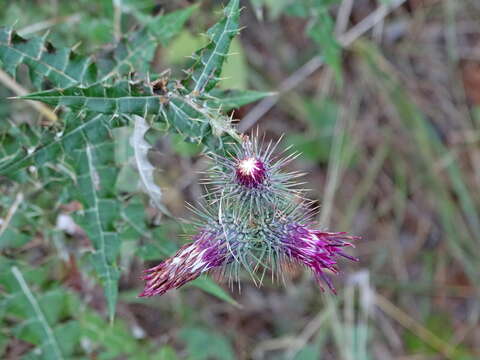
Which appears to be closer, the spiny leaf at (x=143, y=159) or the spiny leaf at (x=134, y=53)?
the spiny leaf at (x=143, y=159)

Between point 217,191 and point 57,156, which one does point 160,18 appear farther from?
point 217,191

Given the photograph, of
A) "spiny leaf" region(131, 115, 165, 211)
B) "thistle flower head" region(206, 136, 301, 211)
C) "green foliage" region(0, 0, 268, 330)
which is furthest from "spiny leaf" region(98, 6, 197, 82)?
"thistle flower head" region(206, 136, 301, 211)

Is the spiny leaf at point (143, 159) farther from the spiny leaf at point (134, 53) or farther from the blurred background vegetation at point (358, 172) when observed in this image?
the blurred background vegetation at point (358, 172)

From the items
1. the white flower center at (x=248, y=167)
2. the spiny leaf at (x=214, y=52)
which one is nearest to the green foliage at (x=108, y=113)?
the spiny leaf at (x=214, y=52)

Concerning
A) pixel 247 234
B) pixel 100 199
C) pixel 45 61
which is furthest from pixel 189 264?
pixel 45 61

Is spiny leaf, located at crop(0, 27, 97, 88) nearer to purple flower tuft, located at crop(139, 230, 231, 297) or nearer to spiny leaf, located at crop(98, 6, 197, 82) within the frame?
spiny leaf, located at crop(98, 6, 197, 82)

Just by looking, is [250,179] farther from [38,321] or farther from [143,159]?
[38,321]

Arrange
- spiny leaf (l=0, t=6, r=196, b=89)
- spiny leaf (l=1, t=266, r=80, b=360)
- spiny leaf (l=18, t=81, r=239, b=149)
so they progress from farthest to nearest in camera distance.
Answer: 1. spiny leaf (l=1, t=266, r=80, b=360)
2. spiny leaf (l=0, t=6, r=196, b=89)
3. spiny leaf (l=18, t=81, r=239, b=149)
